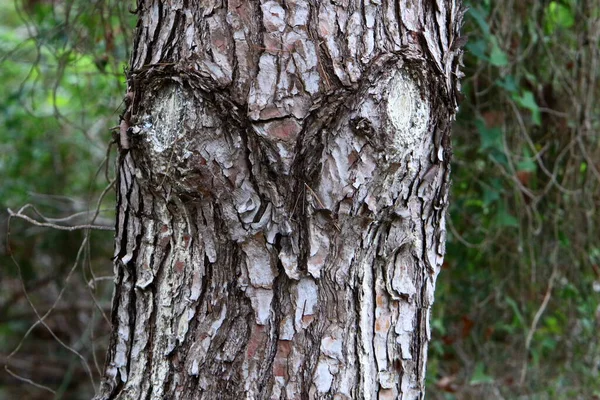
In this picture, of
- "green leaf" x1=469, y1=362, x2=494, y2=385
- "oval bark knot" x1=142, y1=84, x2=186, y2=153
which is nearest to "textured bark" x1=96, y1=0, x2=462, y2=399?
"oval bark knot" x1=142, y1=84, x2=186, y2=153

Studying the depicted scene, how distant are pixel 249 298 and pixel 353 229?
18 cm

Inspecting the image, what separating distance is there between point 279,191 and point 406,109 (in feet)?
0.71

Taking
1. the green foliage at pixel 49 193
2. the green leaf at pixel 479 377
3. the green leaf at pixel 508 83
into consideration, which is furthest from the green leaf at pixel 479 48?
the green foliage at pixel 49 193

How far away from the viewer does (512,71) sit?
2.02m

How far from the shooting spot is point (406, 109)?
91 cm

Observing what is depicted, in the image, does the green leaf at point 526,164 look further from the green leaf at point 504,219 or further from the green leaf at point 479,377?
the green leaf at point 479,377

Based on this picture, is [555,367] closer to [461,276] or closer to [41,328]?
[461,276]

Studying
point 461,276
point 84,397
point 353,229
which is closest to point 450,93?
point 353,229

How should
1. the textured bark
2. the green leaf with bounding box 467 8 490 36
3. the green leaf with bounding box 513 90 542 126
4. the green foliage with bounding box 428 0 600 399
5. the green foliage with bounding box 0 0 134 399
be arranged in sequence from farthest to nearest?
the green foliage with bounding box 0 0 134 399, the green foliage with bounding box 428 0 600 399, the green leaf with bounding box 513 90 542 126, the green leaf with bounding box 467 8 490 36, the textured bark

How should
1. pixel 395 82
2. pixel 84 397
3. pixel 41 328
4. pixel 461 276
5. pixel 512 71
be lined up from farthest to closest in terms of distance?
pixel 41 328, pixel 84 397, pixel 461 276, pixel 512 71, pixel 395 82

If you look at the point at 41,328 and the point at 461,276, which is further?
the point at 41,328

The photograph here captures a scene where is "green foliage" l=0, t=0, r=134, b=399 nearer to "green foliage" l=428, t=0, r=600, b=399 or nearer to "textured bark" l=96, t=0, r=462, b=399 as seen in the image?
"green foliage" l=428, t=0, r=600, b=399

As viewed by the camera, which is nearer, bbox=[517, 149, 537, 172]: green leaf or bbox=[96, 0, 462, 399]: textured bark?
bbox=[96, 0, 462, 399]: textured bark

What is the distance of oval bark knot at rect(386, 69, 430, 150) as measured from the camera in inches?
35.4
